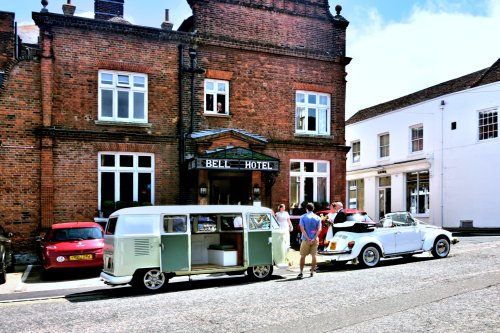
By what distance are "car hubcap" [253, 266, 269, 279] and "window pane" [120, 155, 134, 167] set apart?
756cm

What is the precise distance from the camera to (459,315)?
780 cm

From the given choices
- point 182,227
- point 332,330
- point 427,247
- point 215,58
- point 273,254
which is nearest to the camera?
point 332,330

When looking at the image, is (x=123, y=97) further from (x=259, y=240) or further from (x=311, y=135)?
(x=259, y=240)

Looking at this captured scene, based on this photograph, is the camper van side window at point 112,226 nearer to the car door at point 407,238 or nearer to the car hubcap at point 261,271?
the car hubcap at point 261,271

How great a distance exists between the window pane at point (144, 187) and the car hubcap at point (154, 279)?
23.2 ft

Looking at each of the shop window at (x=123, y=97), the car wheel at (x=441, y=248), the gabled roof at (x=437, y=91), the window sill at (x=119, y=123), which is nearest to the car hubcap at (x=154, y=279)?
the window sill at (x=119, y=123)

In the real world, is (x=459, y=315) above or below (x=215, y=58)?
below

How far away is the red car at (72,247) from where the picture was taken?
1343 cm

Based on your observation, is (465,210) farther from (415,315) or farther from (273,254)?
(415,315)

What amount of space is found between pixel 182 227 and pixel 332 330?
5.42 metres

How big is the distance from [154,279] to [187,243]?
1.09m

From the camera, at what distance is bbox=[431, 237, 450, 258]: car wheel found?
1504 cm

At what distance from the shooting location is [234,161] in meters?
17.7

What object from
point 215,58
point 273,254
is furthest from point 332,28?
point 273,254
